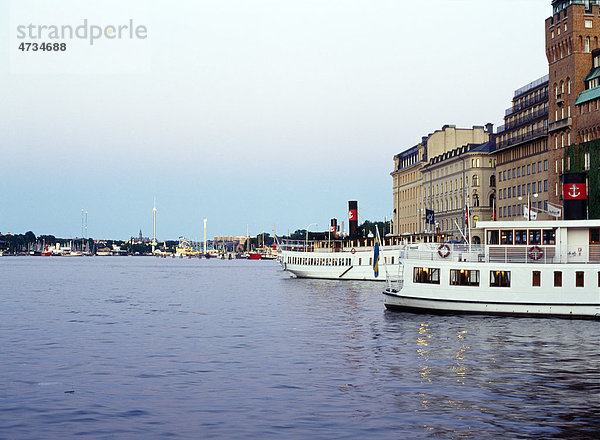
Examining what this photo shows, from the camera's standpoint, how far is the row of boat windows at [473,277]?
171ft

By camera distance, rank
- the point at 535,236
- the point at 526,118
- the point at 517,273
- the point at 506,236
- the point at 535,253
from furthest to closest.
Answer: the point at 526,118 < the point at 506,236 < the point at 535,236 < the point at 535,253 < the point at 517,273

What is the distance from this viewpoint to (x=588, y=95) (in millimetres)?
112062

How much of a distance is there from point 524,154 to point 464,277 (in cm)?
8995

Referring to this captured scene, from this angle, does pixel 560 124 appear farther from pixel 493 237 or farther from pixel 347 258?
pixel 493 237

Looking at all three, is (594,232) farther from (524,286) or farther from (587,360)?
(587,360)

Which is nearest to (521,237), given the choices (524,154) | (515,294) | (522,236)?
(522,236)

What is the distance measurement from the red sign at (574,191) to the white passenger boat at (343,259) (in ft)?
160

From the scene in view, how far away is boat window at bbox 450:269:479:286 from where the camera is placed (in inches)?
2130

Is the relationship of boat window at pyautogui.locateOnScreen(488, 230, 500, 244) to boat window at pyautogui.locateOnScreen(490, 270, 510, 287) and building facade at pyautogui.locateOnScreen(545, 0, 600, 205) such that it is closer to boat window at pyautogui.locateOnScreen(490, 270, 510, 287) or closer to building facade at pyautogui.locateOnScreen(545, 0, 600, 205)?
boat window at pyautogui.locateOnScreen(490, 270, 510, 287)

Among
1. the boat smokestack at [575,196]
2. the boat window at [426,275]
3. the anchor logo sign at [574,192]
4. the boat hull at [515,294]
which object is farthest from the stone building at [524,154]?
the boat hull at [515,294]

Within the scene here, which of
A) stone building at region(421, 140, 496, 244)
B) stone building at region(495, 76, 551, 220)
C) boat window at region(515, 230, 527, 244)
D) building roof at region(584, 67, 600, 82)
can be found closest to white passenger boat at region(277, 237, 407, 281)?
stone building at region(495, 76, 551, 220)

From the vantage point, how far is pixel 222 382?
3170 centimetres

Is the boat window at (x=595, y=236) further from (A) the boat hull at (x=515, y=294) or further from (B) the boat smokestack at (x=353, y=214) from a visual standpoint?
(B) the boat smokestack at (x=353, y=214)

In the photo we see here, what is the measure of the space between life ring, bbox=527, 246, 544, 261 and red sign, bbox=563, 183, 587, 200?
189 inches
